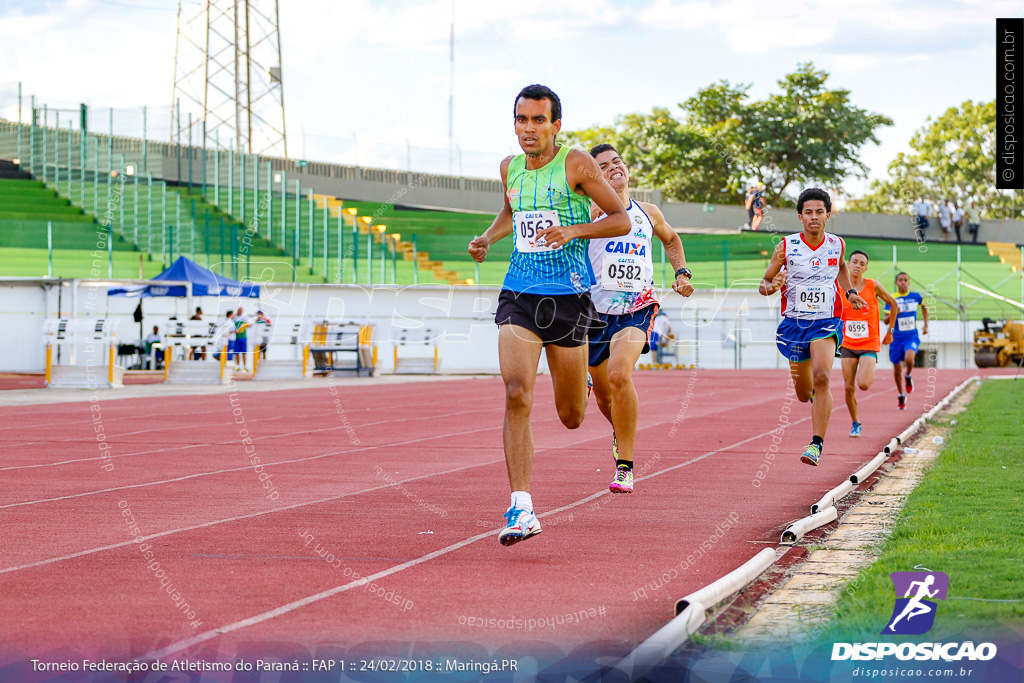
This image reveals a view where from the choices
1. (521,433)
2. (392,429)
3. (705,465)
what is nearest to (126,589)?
(521,433)

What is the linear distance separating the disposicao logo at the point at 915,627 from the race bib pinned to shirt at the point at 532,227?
2.35m

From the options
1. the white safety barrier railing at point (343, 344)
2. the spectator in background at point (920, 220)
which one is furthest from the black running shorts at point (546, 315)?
the spectator in background at point (920, 220)

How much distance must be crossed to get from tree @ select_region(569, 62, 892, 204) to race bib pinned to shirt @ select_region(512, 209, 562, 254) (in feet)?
168

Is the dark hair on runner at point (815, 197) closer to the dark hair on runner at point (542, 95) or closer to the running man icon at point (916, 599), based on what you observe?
the dark hair on runner at point (542, 95)

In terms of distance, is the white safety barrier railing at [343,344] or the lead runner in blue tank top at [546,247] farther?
the white safety barrier railing at [343,344]

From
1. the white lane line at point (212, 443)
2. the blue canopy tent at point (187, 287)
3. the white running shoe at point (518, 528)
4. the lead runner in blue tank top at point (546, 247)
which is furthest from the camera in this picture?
the blue canopy tent at point (187, 287)

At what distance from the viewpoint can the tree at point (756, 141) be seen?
5769 cm

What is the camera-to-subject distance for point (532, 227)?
231 inches

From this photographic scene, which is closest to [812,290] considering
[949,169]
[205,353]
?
[205,353]

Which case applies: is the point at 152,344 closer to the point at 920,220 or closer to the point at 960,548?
the point at 960,548

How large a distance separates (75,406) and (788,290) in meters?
11.4

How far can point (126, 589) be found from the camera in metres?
4.62

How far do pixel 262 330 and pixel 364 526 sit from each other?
24.6 metres

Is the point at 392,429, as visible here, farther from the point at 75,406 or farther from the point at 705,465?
the point at 75,406
